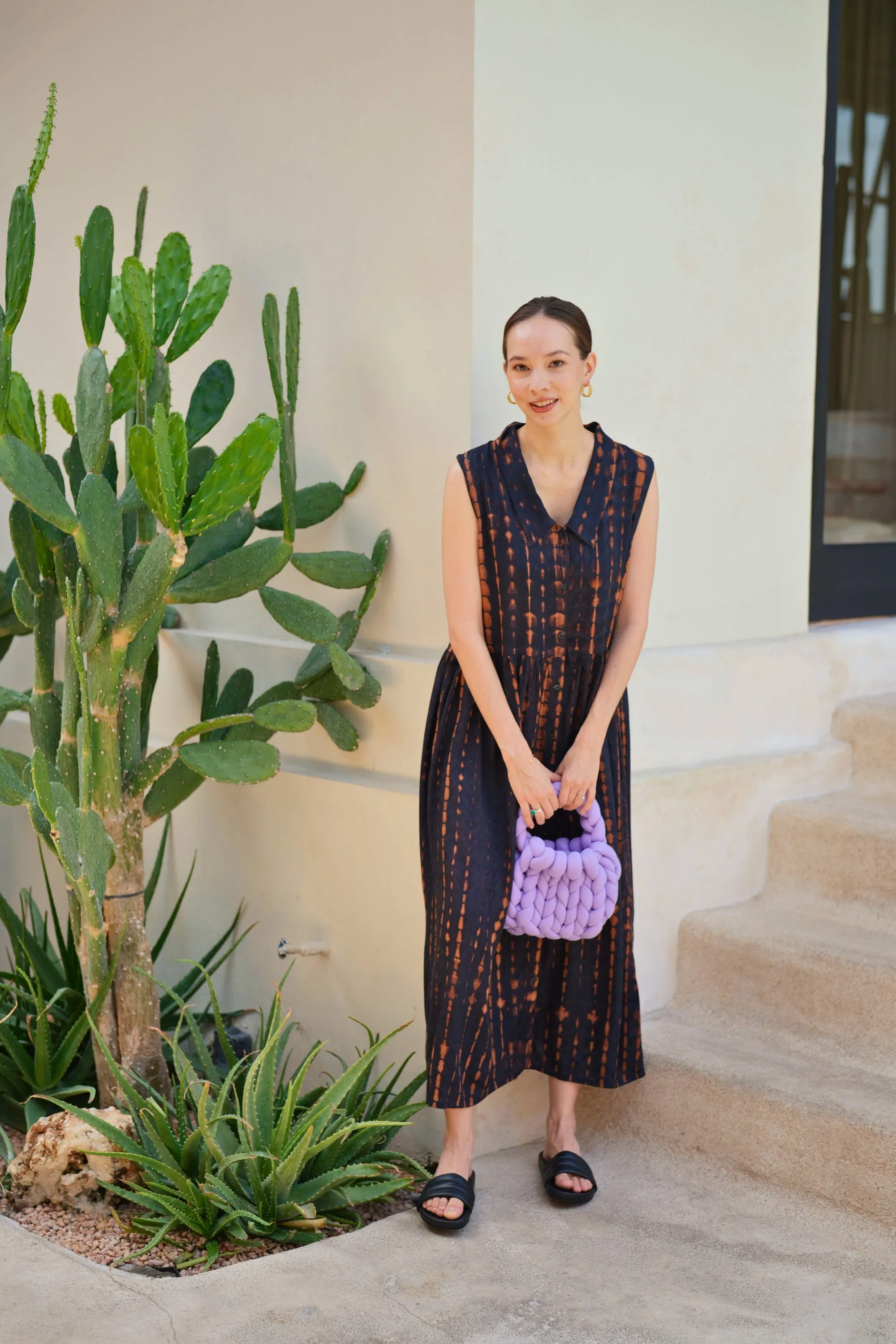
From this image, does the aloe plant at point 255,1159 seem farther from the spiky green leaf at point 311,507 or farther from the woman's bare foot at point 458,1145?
the spiky green leaf at point 311,507

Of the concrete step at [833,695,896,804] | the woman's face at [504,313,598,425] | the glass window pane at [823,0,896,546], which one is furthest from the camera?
the glass window pane at [823,0,896,546]

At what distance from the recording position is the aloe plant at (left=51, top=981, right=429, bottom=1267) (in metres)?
2.64

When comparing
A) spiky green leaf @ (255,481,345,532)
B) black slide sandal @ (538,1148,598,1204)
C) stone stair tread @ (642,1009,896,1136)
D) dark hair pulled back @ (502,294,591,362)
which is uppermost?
dark hair pulled back @ (502,294,591,362)

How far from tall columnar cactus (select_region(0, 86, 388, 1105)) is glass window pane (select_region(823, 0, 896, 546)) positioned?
189cm

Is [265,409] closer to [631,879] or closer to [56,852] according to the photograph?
[56,852]

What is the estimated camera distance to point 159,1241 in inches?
106

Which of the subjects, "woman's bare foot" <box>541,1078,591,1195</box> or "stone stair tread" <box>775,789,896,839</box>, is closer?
"woman's bare foot" <box>541,1078,591,1195</box>

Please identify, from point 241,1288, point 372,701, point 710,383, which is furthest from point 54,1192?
point 710,383

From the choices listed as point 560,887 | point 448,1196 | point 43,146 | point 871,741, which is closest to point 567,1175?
point 448,1196

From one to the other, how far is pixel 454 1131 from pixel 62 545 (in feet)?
5.05

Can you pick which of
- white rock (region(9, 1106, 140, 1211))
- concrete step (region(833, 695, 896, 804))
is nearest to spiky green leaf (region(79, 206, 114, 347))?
white rock (region(9, 1106, 140, 1211))

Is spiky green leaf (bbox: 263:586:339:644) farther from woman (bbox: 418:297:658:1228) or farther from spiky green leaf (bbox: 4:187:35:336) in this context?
spiky green leaf (bbox: 4:187:35:336)

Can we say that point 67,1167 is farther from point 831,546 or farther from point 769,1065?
point 831,546

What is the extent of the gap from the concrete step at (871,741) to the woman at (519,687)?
3.66 feet
